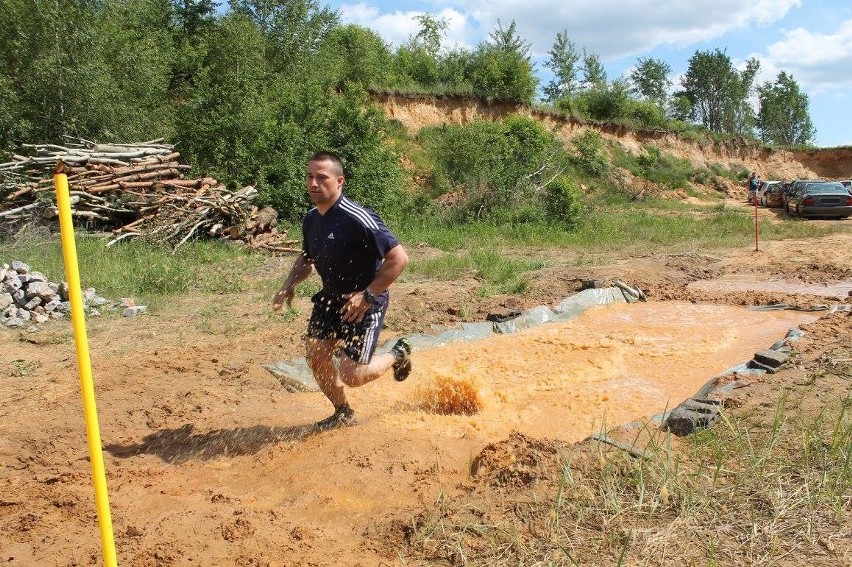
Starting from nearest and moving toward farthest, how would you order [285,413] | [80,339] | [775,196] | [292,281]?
[80,339], [292,281], [285,413], [775,196]

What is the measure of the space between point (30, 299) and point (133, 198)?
5.67 metres

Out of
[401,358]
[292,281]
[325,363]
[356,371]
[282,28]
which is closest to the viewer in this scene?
[356,371]

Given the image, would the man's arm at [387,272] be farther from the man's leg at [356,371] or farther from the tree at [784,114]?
the tree at [784,114]

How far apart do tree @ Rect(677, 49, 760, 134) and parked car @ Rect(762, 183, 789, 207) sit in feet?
113

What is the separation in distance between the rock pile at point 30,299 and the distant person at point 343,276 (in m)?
4.66

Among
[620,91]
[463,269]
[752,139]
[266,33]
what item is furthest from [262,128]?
[752,139]

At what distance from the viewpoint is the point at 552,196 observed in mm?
19656

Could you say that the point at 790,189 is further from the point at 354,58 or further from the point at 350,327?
the point at 350,327

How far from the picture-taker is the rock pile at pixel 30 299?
26.0 ft

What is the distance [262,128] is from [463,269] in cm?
786

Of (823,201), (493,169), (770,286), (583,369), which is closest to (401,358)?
(583,369)

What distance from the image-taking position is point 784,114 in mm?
60969

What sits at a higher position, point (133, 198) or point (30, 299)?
point (133, 198)

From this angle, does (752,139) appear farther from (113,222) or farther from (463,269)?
(113,222)
